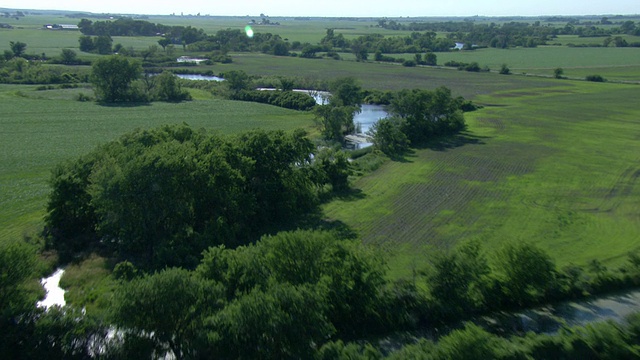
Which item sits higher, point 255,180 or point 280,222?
point 255,180

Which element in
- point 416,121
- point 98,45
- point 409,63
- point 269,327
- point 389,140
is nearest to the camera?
point 269,327

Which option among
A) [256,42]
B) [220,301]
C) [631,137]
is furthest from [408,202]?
[256,42]

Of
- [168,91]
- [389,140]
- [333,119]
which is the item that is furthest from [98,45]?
[389,140]

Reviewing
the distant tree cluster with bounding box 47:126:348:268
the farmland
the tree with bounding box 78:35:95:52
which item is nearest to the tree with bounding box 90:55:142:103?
the farmland

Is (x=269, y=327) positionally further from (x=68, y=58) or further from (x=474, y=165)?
(x=68, y=58)

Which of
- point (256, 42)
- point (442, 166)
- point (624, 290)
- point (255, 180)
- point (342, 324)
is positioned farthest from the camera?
point (256, 42)

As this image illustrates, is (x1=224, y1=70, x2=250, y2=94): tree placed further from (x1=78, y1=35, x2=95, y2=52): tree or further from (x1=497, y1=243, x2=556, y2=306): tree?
(x1=78, y1=35, x2=95, y2=52): tree

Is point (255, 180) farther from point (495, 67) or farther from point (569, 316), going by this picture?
point (495, 67)
